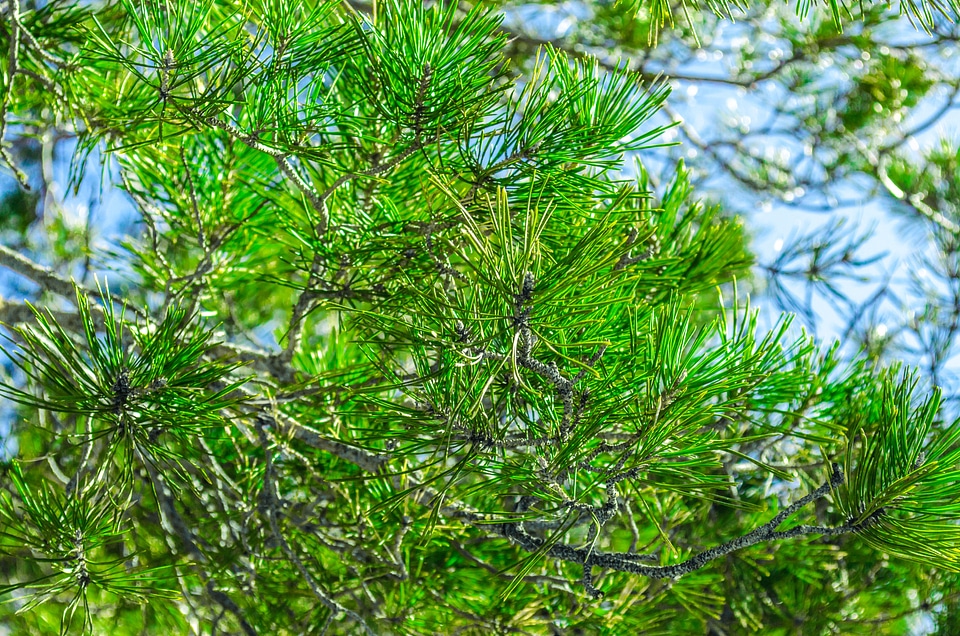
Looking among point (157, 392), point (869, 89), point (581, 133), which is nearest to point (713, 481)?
point (581, 133)

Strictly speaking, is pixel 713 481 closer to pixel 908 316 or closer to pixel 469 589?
pixel 469 589

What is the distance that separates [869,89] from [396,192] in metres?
1.24

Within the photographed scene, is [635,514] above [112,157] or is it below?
below

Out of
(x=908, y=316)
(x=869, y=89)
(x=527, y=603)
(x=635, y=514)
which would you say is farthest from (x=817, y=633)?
(x=869, y=89)

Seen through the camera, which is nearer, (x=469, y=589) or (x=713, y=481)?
(x=713, y=481)

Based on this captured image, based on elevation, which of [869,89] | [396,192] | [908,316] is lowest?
[396,192]

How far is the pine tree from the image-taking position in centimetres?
45

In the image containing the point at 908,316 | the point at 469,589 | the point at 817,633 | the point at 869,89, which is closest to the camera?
the point at 469,589

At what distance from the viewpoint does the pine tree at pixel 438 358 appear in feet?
1.46

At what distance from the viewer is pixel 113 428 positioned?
490mm

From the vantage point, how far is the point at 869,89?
1.54 m

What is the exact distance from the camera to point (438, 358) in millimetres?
500

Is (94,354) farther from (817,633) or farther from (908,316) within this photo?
(908,316)

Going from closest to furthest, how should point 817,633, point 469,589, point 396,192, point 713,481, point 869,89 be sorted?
point 713,481 → point 396,192 → point 469,589 → point 817,633 → point 869,89
